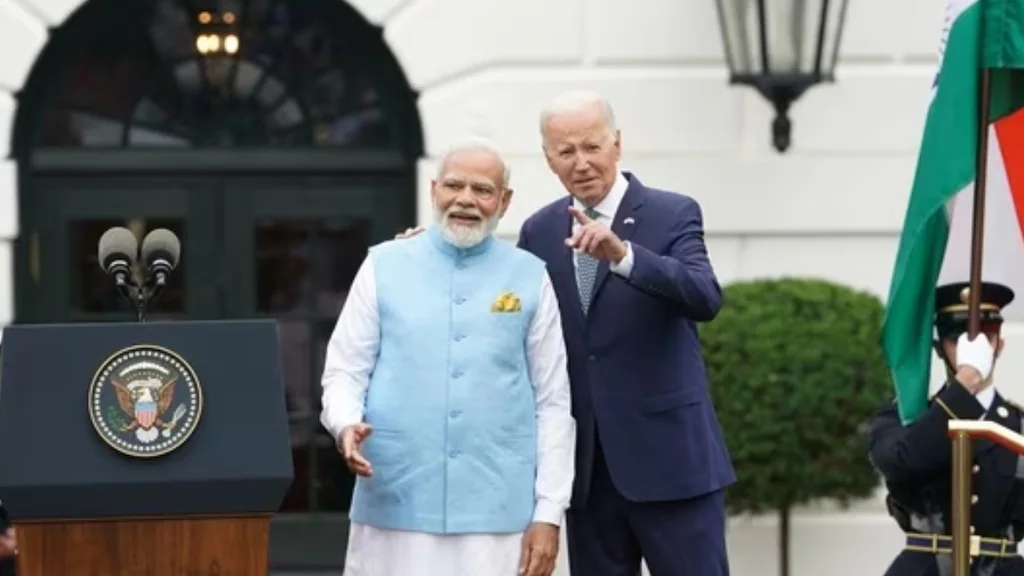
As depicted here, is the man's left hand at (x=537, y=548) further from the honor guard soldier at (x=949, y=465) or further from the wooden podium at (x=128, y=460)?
the honor guard soldier at (x=949, y=465)

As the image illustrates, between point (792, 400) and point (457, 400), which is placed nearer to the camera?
point (457, 400)

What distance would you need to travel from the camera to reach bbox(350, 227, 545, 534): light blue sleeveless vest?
18.9 ft

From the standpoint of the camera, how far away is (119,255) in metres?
5.65

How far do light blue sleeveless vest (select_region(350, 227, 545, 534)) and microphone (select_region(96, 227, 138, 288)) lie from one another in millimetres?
Answer: 618

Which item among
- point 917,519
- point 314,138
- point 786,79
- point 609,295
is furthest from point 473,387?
point 314,138

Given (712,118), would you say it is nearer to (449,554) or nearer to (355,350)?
(355,350)

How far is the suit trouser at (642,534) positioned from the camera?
620cm

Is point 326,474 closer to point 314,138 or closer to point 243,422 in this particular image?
point 314,138

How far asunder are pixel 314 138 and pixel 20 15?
1.36 metres

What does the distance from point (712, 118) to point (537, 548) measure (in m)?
4.44

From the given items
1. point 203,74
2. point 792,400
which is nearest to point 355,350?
point 792,400

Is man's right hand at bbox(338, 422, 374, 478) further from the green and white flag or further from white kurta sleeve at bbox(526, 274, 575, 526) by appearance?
the green and white flag

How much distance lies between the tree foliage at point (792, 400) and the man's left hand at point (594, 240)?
3385 millimetres

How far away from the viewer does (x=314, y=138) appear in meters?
10.4
